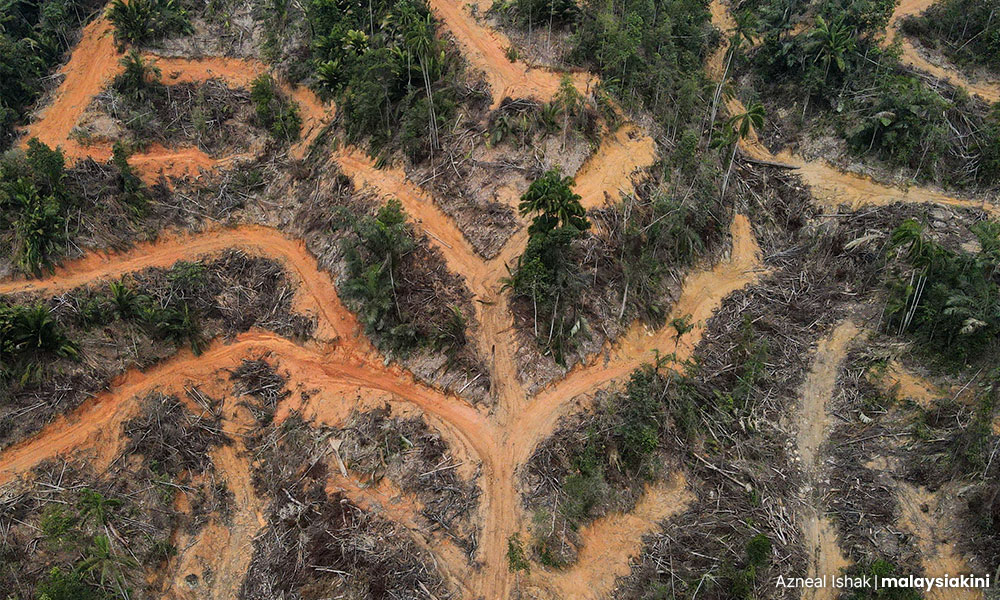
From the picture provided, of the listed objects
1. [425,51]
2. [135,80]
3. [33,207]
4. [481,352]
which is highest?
[425,51]

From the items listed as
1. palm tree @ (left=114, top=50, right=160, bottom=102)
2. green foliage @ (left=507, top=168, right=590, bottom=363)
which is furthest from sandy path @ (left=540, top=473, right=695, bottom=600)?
palm tree @ (left=114, top=50, right=160, bottom=102)

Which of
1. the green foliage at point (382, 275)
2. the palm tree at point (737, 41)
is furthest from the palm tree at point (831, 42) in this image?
the green foliage at point (382, 275)

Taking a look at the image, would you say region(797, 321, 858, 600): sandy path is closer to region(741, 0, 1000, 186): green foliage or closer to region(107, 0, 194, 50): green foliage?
region(741, 0, 1000, 186): green foliage

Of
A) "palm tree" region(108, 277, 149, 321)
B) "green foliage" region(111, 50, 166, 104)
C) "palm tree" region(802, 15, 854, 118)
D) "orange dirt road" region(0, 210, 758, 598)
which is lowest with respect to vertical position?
"orange dirt road" region(0, 210, 758, 598)

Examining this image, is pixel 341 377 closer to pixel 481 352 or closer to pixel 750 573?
pixel 481 352

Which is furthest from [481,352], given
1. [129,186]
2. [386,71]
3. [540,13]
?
[129,186]
